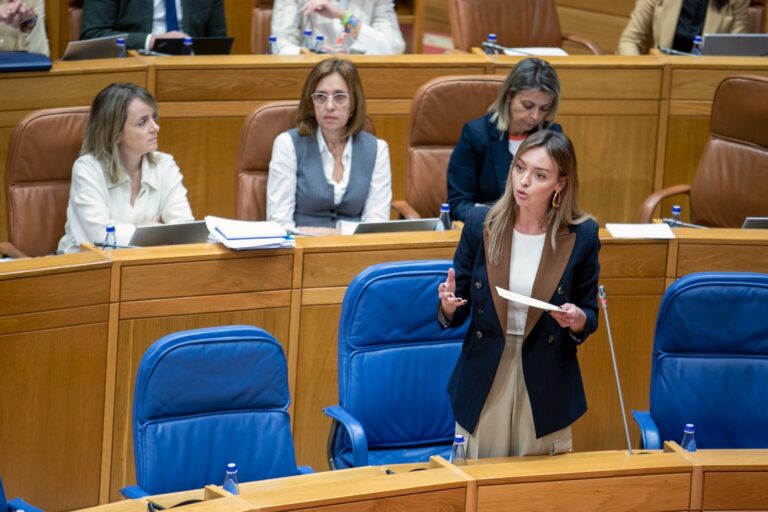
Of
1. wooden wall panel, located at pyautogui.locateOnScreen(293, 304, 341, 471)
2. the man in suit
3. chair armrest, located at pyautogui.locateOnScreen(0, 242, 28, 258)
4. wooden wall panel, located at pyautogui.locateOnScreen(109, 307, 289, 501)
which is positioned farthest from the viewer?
the man in suit

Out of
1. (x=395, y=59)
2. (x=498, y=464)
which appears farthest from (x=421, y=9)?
(x=498, y=464)

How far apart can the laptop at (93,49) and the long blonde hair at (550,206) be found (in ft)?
6.77

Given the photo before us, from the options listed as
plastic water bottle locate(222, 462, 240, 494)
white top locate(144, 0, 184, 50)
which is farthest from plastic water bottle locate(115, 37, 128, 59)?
plastic water bottle locate(222, 462, 240, 494)

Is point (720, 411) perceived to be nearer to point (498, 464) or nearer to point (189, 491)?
point (498, 464)

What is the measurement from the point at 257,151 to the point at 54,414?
1099mm

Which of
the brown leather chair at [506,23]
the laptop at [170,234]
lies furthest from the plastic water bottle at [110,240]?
the brown leather chair at [506,23]

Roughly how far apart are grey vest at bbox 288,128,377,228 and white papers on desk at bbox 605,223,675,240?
75cm

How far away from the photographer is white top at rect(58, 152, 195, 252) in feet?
11.5

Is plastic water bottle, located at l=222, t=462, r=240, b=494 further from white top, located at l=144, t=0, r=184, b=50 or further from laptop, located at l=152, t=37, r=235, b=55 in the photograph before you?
white top, located at l=144, t=0, r=184, b=50

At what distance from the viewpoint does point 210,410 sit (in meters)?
2.58

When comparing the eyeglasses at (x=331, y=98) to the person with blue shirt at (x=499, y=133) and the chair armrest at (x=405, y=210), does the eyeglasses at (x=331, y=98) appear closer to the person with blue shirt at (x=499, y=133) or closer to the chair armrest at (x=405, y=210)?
the person with blue shirt at (x=499, y=133)

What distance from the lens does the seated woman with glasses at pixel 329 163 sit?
12.2ft

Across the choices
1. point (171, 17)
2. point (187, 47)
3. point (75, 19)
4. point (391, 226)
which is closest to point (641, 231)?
point (391, 226)

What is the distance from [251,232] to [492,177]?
89 cm
